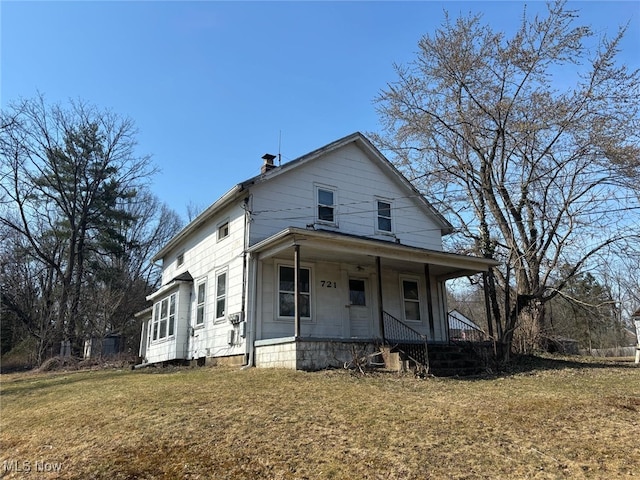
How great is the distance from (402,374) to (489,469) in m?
5.81

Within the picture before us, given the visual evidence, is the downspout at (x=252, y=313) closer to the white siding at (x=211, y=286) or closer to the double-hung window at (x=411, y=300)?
the white siding at (x=211, y=286)

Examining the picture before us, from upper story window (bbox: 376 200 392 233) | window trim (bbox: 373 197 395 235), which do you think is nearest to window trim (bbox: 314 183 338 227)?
window trim (bbox: 373 197 395 235)

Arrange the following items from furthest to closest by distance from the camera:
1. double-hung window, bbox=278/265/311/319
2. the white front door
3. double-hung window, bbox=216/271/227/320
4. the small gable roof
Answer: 1. the white front door
2. double-hung window, bbox=216/271/227/320
3. the small gable roof
4. double-hung window, bbox=278/265/311/319

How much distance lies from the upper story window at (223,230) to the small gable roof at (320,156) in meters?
0.53

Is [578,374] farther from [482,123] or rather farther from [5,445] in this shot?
[5,445]

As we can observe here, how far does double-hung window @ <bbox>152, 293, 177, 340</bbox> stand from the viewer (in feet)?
55.1

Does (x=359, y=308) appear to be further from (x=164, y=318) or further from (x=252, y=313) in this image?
(x=164, y=318)

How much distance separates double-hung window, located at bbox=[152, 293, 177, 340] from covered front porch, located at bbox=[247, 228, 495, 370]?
5.32m

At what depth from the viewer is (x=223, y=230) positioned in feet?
49.0

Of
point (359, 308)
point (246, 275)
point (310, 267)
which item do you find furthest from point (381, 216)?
point (246, 275)

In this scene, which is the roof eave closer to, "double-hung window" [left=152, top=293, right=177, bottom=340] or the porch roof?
the porch roof

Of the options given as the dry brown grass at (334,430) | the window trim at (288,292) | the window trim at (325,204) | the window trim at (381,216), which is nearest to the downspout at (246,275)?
the window trim at (288,292)

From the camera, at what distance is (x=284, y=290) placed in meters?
13.2

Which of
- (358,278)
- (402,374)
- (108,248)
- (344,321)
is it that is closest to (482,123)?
(358,278)
